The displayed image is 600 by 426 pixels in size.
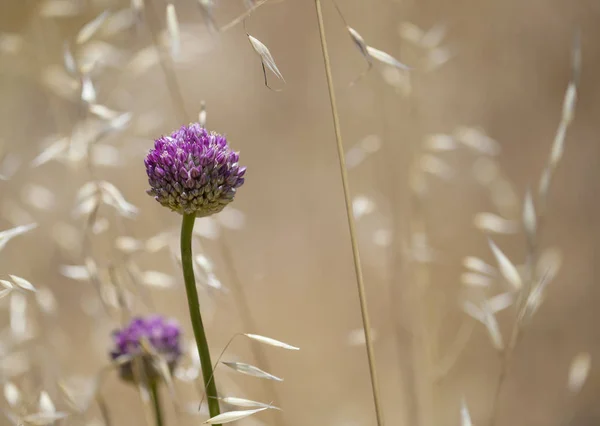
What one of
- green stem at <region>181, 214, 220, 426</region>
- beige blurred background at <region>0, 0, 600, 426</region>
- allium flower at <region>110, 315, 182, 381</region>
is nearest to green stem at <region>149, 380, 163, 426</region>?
allium flower at <region>110, 315, 182, 381</region>

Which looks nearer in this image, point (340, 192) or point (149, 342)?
point (149, 342)

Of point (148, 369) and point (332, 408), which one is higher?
point (148, 369)

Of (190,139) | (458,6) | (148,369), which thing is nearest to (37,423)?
(148,369)

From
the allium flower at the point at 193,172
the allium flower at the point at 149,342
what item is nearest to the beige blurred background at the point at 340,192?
the allium flower at the point at 149,342

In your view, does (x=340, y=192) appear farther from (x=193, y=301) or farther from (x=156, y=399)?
(x=193, y=301)

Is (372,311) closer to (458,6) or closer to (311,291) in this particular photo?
(311,291)

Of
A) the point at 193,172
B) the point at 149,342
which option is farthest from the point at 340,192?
the point at 193,172

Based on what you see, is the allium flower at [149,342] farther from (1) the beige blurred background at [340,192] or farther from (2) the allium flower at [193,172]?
(1) the beige blurred background at [340,192]
